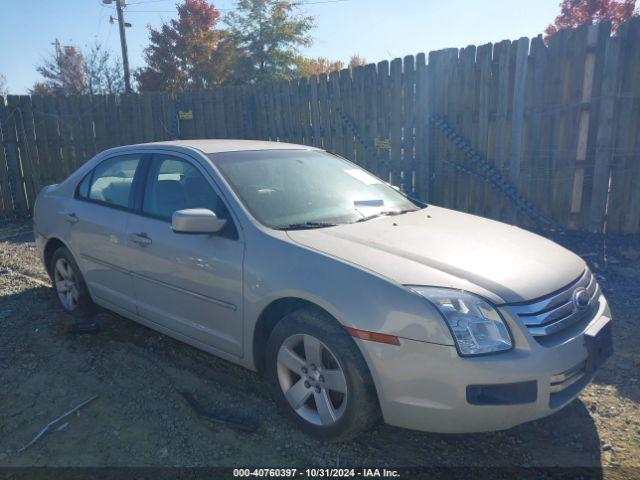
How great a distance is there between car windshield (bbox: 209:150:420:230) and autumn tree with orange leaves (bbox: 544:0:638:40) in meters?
20.6

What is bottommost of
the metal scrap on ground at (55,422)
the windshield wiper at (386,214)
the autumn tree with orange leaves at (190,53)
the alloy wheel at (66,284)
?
the metal scrap on ground at (55,422)

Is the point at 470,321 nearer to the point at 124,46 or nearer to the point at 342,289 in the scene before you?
the point at 342,289

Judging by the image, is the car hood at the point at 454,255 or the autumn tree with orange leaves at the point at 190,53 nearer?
the car hood at the point at 454,255

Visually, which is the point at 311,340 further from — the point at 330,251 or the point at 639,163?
the point at 639,163

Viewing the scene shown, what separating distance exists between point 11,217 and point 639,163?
10.9 meters

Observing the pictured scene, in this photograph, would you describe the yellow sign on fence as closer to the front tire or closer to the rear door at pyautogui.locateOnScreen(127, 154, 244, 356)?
the rear door at pyautogui.locateOnScreen(127, 154, 244, 356)

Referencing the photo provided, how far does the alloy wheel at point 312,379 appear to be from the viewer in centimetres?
273

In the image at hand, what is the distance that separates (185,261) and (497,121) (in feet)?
15.9

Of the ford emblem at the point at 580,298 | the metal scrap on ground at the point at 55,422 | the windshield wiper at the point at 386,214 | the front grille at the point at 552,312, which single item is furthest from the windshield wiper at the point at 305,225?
the metal scrap on ground at the point at 55,422

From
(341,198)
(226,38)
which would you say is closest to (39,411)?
(341,198)

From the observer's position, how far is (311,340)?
2.78 metres

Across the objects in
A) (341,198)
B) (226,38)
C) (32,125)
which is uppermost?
(226,38)

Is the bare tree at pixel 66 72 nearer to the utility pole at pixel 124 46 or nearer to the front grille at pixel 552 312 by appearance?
the utility pole at pixel 124 46

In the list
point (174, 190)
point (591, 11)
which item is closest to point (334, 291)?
point (174, 190)
